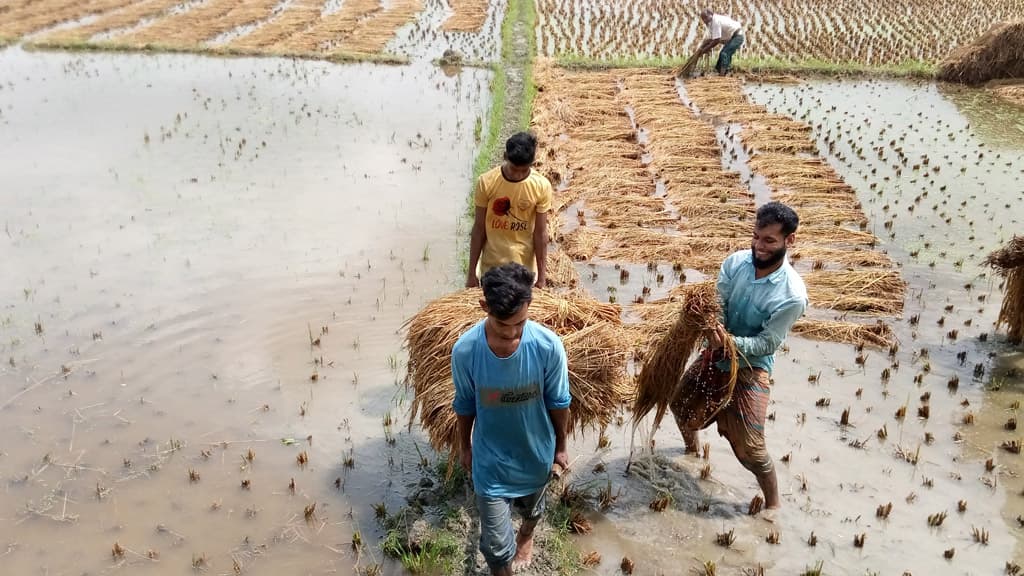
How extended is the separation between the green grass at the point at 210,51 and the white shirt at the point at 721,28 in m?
5.26

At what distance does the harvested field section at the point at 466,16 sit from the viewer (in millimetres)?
16500

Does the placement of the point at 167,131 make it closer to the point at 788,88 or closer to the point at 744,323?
the point at 744,323

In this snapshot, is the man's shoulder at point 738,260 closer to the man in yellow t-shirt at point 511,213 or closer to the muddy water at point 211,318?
the man in yellow t-shirt at point 511,213

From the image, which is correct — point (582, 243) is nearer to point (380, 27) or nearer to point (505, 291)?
point (505, 291)

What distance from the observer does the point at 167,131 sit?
9.77 meters

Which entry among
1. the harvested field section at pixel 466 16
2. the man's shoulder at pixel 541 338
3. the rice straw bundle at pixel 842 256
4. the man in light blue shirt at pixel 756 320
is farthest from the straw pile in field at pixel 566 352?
the harvested field section at pixel 466 16

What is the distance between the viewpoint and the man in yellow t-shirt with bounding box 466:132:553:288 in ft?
12.7

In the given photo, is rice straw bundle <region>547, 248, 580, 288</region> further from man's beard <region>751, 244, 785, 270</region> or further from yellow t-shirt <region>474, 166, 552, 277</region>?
man's beard <region>751, 244, 785, 270</region>

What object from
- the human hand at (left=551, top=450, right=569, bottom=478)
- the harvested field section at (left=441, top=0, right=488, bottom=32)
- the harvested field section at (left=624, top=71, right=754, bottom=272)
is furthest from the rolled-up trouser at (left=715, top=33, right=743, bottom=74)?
the human hand at (left=551, top=450, right=569, bottom=478)

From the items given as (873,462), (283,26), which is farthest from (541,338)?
(283,26)

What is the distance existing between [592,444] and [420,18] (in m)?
15.2

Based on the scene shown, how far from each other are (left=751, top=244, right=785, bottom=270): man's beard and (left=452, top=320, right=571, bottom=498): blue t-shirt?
1079mm

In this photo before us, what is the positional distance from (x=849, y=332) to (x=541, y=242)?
2.78 meters

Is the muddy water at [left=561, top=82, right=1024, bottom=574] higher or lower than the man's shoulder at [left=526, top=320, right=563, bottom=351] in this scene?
lower
